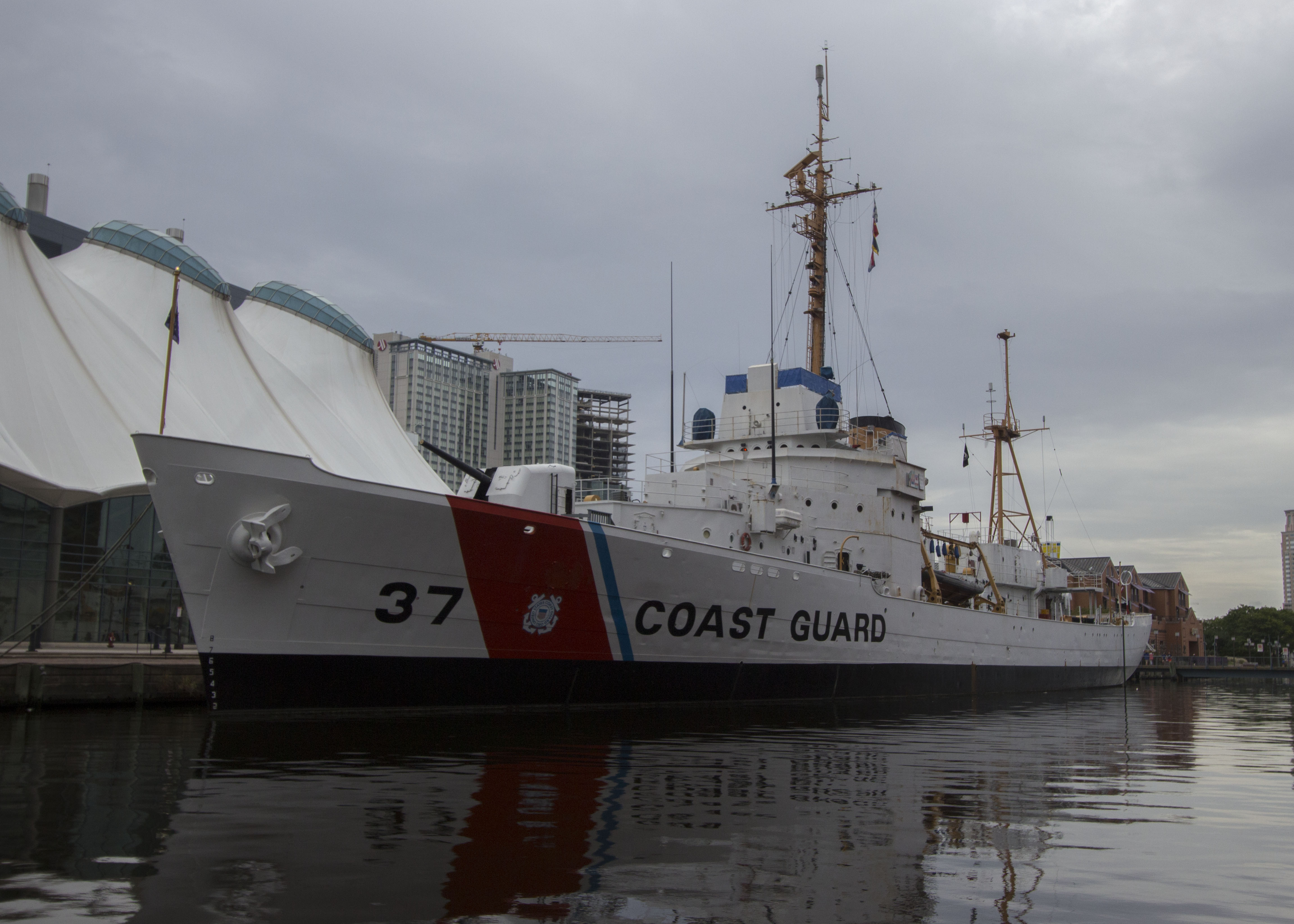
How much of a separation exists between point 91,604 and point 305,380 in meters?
11.2

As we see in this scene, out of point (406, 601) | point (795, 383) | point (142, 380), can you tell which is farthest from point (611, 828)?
point (142, 380)

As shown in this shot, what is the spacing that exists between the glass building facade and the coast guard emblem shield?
1235 cm

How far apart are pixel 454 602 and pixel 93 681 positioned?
20.1ft

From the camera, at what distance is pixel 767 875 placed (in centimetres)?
479

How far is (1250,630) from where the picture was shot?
72.0m

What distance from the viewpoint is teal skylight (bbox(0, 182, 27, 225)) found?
2242 cm

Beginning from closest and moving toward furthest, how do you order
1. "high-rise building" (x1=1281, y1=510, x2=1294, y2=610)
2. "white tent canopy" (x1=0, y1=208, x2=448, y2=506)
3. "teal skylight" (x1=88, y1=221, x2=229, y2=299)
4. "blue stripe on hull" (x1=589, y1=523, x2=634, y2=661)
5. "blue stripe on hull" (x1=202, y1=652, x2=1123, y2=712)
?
1. "blue stripe on hull" (x1=202, y1=652, x2=1123, y2=712)
2. "blue stripe on hull" (x1=589, y1=523, x2=634, y2=661)
3. "white tent canopy" (x1=0, y1=208, x2=448, y2=506)
4. "teal skylight" (x1=88, y1=221, x2=229, y2=299)
5. "high-rise building" (x1=1281, y1=510, x2=1294, y2=610)

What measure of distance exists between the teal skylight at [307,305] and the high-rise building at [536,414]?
195 ft

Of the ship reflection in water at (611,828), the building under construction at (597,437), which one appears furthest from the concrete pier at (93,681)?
the building under construction at (597,437)

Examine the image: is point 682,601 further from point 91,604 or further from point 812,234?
point 91,604

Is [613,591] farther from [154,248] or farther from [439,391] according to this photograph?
[439,391]

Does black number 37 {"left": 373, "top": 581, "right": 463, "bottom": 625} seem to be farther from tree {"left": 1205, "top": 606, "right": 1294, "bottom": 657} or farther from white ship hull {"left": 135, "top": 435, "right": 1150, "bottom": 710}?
tree {"left": 1205, "top": 606, "right": 1294, "bottom": 657}

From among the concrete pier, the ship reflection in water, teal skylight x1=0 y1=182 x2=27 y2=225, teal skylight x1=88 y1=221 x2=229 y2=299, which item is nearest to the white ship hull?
the ship reflection in water

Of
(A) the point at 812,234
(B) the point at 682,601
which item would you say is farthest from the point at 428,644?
(A) the point at 812,234
